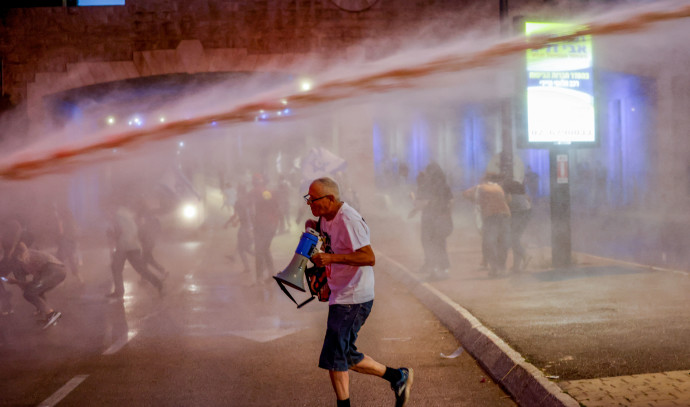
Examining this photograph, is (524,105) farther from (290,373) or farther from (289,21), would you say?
(289,21)

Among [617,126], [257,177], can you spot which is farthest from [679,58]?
[257,177]

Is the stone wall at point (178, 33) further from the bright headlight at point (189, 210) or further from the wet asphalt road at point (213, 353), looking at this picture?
the wet asphalt road at point (213, 353)

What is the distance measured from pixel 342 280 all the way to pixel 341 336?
1.27 ft

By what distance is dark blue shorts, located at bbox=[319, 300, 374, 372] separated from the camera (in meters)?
4.66

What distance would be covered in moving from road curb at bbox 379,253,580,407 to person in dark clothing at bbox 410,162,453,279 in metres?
2.00

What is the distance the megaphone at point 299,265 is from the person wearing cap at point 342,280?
63 millimetres

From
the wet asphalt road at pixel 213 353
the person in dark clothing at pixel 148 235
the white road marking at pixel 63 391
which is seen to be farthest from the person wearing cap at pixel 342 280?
the person in dark clothing at pixel 148 235

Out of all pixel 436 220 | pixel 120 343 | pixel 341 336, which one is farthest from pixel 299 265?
pixel 436 220

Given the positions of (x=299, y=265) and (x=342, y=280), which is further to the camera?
(x=342, y=280)

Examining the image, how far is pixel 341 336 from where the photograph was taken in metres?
4.67

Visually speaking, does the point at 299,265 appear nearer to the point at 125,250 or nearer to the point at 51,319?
the point at 51,319

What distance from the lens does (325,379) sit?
6043 millimetres

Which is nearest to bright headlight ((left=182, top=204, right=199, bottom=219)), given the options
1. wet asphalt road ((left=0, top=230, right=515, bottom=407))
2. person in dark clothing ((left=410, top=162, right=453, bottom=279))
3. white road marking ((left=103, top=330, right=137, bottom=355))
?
wet asphalt road ((left=0, top=230, right=515, bottom=407))

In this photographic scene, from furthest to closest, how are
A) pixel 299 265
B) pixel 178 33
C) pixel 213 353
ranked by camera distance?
pixel 178 33 < pixel 213 353 < pixel 299 265
